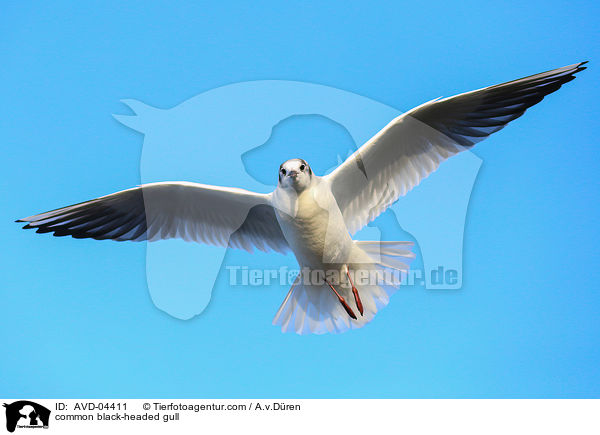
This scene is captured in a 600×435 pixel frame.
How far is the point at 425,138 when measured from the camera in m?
4.61

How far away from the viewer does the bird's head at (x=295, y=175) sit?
421 cm

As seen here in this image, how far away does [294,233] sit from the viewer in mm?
4449

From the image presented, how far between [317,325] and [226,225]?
1090mm

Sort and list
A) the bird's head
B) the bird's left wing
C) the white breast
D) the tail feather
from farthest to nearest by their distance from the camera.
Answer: the tail feather → the bird's left wing → the white breast → the bird's head

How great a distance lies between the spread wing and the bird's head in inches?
10.5

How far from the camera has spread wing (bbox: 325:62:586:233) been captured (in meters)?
4.39

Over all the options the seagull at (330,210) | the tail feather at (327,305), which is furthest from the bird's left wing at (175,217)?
the tail feather at (327,305)

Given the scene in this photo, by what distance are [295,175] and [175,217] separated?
1351mm
